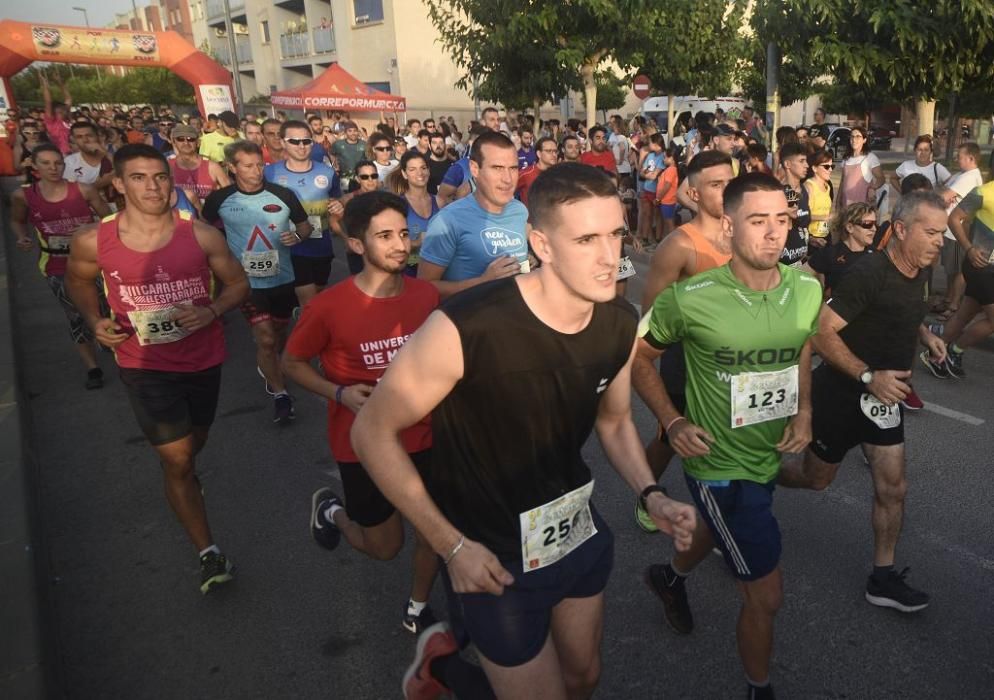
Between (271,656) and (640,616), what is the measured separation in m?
1.60

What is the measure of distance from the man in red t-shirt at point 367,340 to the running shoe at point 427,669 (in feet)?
2.22

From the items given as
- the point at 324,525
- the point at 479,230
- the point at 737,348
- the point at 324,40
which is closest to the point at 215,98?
the point at 324,40

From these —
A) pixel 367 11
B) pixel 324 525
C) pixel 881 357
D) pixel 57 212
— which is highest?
pixel 367 11

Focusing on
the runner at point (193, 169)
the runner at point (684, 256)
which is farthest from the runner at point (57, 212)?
the runner at point (684, 256)

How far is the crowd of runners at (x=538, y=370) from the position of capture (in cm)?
191

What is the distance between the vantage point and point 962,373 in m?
5.98

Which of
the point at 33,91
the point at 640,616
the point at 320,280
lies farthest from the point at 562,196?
the point at 33,91

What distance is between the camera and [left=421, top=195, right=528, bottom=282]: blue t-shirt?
4.07 meters

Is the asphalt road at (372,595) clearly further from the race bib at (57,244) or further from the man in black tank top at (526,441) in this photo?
the race bib at (57,244)

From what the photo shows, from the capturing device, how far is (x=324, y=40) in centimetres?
3962

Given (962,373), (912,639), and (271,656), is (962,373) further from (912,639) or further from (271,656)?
(271,656)

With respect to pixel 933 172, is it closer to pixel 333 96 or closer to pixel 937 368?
pixel 937 368

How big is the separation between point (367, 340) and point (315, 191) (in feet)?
13.9

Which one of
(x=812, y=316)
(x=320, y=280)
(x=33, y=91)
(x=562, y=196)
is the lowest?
(x=320, y=280)
